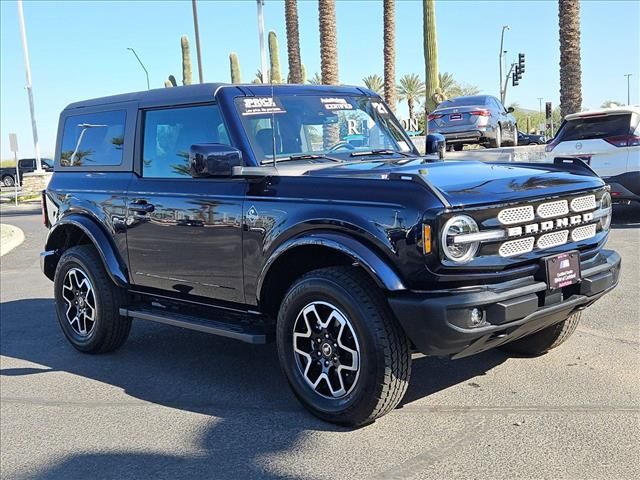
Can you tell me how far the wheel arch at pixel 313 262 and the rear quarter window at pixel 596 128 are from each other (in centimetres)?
791

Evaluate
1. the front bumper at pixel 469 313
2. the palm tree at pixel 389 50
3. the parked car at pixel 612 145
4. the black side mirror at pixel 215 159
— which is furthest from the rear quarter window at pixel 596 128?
the palm tree at pixel 389 50

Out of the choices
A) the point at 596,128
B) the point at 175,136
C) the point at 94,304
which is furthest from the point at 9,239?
the point at 596,128

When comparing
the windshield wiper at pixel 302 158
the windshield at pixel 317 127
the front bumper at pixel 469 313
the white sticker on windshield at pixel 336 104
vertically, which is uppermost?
the white sticker on windshield at pixel 336 104

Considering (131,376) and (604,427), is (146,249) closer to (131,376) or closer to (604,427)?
(131,376)

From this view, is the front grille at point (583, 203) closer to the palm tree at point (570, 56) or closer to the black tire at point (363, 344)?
the black tire at point (363, 344)

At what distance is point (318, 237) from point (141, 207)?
1.83m

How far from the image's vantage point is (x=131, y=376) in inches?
204

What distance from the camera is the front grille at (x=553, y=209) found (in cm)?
376

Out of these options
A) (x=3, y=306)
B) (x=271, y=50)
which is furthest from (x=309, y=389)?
(x=271, y=50)

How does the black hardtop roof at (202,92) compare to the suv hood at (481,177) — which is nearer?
the suv hood at (481,177)

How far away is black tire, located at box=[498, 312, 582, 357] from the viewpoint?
15.6 feet

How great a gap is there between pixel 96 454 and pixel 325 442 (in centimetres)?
132

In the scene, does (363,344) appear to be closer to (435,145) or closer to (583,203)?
(583,203)

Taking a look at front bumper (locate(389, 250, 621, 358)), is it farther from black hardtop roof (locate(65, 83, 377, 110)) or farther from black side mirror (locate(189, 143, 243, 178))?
black hardtop roof (locate(65, 83, 377, 110))
